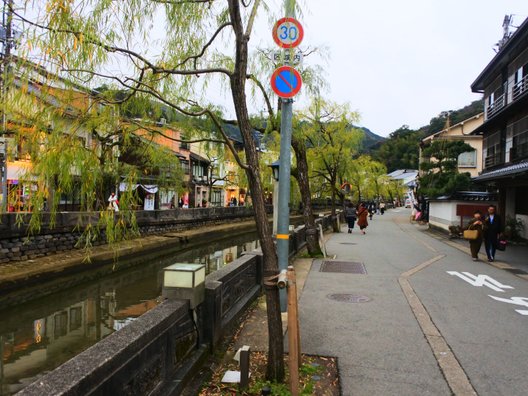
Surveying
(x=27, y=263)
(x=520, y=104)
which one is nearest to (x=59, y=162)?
(x=27, y=263)

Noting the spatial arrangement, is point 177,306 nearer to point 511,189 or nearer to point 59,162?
point 59,162

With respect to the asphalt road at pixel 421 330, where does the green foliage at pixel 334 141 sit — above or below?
above

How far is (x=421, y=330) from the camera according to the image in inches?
236

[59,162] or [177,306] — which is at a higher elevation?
[59,162]

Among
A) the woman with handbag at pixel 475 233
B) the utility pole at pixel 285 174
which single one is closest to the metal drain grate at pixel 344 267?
the woman with handbag at pixel 475 233

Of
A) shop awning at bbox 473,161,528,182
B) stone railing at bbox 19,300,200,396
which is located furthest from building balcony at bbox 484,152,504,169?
stone railing at bbox 19,300,200,396

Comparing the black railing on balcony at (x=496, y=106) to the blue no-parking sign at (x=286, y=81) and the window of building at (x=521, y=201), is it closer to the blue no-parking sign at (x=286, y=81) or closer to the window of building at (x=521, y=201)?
the window of building at (x=521, y=201)

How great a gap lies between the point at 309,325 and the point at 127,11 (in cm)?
463

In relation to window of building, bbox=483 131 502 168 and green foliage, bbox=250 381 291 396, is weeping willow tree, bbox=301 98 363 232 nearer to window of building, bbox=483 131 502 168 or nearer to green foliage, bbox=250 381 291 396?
window of building, bbox=483 131 502 168

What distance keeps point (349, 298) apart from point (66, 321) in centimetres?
575

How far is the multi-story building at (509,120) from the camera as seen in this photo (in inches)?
711

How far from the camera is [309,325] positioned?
617cm

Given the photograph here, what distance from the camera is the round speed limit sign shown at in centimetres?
464

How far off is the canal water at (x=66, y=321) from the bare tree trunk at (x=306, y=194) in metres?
4.72
